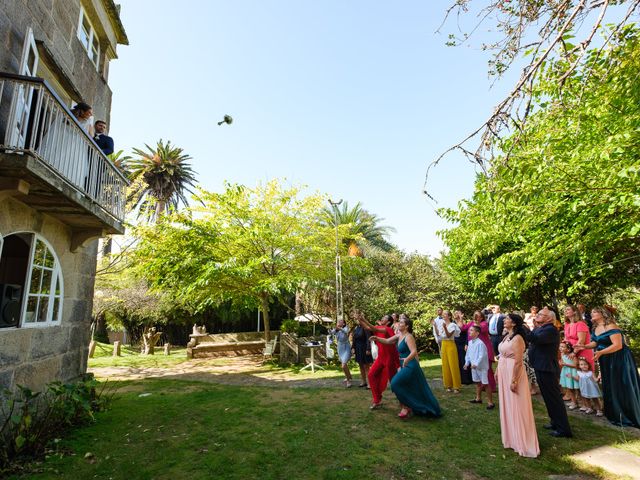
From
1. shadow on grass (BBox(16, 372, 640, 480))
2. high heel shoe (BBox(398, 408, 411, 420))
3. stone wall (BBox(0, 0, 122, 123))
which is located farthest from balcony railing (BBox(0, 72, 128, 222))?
high heel shoe (BBox(398, 408, 411, 420))

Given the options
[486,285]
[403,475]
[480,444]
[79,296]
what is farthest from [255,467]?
[486,285]

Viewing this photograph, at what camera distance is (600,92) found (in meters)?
6.93

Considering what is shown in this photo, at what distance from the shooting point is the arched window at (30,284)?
18.7 feet

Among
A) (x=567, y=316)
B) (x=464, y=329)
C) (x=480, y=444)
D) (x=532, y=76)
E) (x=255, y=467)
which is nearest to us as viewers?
(x=532, y=76)

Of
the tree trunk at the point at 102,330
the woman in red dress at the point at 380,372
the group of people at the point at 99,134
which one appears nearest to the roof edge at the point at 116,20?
the group of people at the point at 99,134

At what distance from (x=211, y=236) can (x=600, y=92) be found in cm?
1258

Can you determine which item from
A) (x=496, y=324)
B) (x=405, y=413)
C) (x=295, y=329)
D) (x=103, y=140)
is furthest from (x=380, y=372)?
(x=295, y=329)

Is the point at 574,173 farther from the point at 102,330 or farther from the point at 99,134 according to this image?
the point at 102,330

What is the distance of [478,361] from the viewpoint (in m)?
7.47

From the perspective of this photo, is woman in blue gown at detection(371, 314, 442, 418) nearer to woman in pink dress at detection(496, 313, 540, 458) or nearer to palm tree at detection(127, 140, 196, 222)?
woman in pink dress at detection(496, 313, 540, 458)

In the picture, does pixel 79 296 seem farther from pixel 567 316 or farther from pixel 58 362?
pixel 567 316

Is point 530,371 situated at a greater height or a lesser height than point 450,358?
lesser

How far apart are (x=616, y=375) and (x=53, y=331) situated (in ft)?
34.2

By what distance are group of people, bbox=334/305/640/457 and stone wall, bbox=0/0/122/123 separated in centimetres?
810
